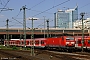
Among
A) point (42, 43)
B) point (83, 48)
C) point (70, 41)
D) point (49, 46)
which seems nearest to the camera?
point (70, 41)

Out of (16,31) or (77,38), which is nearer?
(77,38)

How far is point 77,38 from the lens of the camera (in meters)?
54.2

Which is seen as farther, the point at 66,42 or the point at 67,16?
the point at 67,16

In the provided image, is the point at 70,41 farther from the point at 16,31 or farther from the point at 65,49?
the point at 16,31

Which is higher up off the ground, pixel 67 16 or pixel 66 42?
pixel 67 16

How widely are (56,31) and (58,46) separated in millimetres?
98542

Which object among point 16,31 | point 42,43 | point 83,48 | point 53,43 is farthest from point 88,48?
point 16,31

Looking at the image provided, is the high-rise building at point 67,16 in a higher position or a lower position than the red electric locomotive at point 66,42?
higher

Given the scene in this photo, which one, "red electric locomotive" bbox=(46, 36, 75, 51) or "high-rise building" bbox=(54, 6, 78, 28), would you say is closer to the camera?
"red electric locomotive" bbox=(46, 36, 75, 51)

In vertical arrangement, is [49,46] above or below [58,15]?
below

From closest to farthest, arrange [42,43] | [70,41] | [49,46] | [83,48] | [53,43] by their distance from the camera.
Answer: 1. [70,41]
2. [83,48]
3. [53,43]
4. [49,46]
5. [42,43]

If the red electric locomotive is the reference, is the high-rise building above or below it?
above

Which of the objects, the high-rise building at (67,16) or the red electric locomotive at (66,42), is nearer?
the red electric locomotive at (66,42)

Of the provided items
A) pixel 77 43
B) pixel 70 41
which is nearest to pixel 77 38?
pixel 77 43
